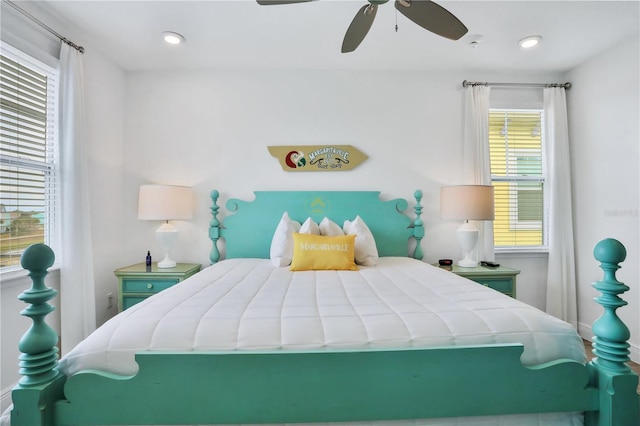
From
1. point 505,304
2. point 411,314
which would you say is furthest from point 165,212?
point 505,304

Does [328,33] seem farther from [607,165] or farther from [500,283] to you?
[607,165]

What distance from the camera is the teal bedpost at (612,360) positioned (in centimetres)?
99

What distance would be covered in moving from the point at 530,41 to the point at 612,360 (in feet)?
7.96

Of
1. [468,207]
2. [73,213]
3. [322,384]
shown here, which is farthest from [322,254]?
[73,213]

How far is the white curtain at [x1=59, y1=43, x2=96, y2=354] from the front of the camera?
6.91 feet

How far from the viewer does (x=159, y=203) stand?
2.52 metres

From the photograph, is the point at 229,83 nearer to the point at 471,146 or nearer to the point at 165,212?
the point at 165,212

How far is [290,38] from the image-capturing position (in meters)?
2.37

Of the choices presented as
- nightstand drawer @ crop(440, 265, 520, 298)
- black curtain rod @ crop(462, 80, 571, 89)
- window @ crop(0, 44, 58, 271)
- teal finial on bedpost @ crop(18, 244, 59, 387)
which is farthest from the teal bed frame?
black curtain rod @ crop(462, 80, 571, 89)

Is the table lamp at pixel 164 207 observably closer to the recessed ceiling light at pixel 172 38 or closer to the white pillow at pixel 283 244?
the white pillow at pixel 283 244

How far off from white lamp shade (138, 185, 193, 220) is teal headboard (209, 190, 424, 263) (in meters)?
0.31

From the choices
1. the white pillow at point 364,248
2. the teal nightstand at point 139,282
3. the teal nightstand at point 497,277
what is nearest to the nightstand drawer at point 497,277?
the teal nightstand at point 497,277

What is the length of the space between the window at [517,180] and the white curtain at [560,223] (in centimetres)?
14

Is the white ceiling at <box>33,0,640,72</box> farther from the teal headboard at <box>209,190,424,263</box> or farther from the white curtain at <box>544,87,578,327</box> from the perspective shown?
the teal headboard at <box>209,190,424,263</box>
